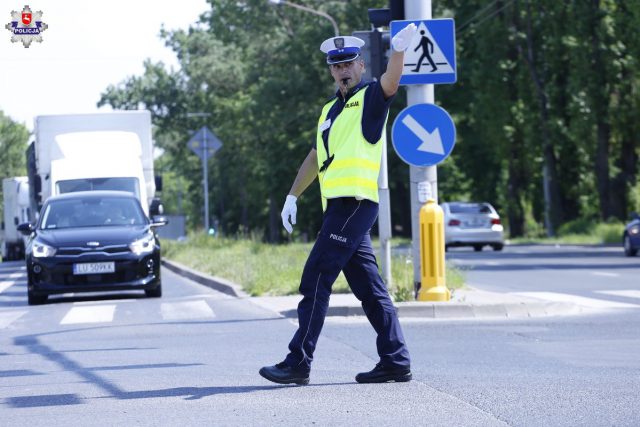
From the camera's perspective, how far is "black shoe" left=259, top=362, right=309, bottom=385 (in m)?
8.41

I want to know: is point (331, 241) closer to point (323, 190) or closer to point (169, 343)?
point (323, 190)

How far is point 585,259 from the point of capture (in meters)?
31.2

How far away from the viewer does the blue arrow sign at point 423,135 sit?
14180 mm

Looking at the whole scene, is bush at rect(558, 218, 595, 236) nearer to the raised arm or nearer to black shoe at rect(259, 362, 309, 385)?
black shoe at rect(259, 362, 309, 385)

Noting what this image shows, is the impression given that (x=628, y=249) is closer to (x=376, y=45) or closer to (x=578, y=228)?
Answer: (x=578, y=228)

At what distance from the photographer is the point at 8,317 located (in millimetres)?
16250

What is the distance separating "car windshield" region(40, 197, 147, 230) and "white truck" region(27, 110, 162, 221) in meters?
4.64

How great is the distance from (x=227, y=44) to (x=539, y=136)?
23046 mm

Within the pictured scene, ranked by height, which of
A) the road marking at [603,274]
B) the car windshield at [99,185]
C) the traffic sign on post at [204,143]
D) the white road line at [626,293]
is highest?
the traffic sign on post at [204,143]

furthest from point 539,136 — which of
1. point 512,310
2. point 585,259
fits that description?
point 512,310

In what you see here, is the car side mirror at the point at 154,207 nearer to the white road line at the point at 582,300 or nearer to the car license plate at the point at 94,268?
the car license plate at the point at 94,268

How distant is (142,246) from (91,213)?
4.95 ft

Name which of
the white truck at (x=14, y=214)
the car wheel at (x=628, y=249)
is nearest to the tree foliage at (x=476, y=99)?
the car wheel at (x=628, y=249)

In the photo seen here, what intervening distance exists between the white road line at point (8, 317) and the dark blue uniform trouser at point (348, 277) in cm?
709
